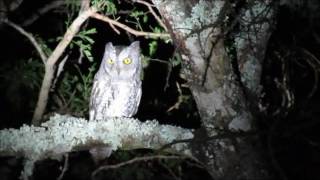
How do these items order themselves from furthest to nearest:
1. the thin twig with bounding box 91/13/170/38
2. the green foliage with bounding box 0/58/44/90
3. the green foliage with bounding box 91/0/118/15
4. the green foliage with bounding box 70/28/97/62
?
the green foliage with bounding box 0/58/44/90, the green foliage with bounding box 70/28/97/62, the green foliage with bounding box 91/0/118/15, the thin twig with bounding box 91/13/170/38

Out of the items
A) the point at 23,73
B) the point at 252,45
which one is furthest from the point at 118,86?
the point at 252,45

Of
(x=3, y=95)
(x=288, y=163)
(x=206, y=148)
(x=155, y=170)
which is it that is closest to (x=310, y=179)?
(x=288, y=163)

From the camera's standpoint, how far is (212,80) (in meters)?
1.81

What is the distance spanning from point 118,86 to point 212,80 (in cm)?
179

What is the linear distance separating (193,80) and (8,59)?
2.38 meters

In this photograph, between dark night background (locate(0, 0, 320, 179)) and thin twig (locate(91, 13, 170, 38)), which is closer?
thin twig (locate(91, 13, 170, 38))

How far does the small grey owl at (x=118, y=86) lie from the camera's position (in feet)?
11.5

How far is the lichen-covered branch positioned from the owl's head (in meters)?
1.61

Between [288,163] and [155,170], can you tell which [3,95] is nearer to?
[155,170]

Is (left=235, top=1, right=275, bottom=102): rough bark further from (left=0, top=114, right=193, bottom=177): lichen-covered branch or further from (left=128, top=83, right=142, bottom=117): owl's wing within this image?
(left=128, top=83, right=142, bottom=117): owl's wing

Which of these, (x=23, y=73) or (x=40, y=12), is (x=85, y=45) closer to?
(x=23, y=73)

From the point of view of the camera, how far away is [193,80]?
1.84 meters

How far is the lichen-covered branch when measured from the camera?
1829 millimetres

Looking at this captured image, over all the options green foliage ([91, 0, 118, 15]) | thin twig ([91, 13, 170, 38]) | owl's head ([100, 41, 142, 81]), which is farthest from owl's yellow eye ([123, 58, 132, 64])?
thin twig ([91, 13, 170, 38])
